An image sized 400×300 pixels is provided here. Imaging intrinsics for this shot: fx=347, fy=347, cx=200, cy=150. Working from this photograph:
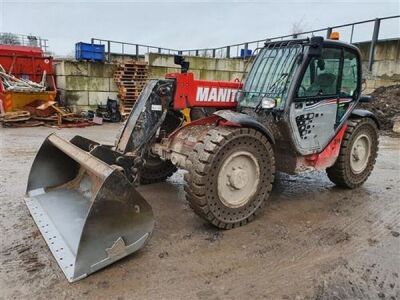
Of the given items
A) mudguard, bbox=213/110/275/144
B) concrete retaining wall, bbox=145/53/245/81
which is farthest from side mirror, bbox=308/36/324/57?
concrete retaining wall, bbox=145/53/245/81

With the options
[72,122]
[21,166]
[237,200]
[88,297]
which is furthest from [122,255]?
[72,122]

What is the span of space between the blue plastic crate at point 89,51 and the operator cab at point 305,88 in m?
9.05

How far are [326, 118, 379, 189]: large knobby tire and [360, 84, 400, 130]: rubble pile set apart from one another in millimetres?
6059

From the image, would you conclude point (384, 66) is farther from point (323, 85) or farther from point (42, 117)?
point (42, 117)

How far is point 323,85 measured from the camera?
4.41 metres

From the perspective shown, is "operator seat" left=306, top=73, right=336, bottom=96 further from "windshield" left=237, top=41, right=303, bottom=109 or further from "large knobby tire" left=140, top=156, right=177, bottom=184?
"large knobby tire" left=140, top=156, right=177, bottom=184

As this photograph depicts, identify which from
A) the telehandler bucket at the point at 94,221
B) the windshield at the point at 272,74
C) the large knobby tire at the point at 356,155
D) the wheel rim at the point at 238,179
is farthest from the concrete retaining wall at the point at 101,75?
the wheel rim at the point at 238,179

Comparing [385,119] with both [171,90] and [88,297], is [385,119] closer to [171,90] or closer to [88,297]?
[171,90]

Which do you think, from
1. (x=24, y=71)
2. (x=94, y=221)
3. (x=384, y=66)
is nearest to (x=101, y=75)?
(x=24, y=71)

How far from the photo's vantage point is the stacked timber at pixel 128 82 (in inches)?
484

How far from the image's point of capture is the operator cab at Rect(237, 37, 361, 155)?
4059 millimetres

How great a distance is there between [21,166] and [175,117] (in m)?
3.05

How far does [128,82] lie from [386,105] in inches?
343

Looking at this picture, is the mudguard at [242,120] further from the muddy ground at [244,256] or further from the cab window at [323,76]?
the muddy ground at [244,256]
